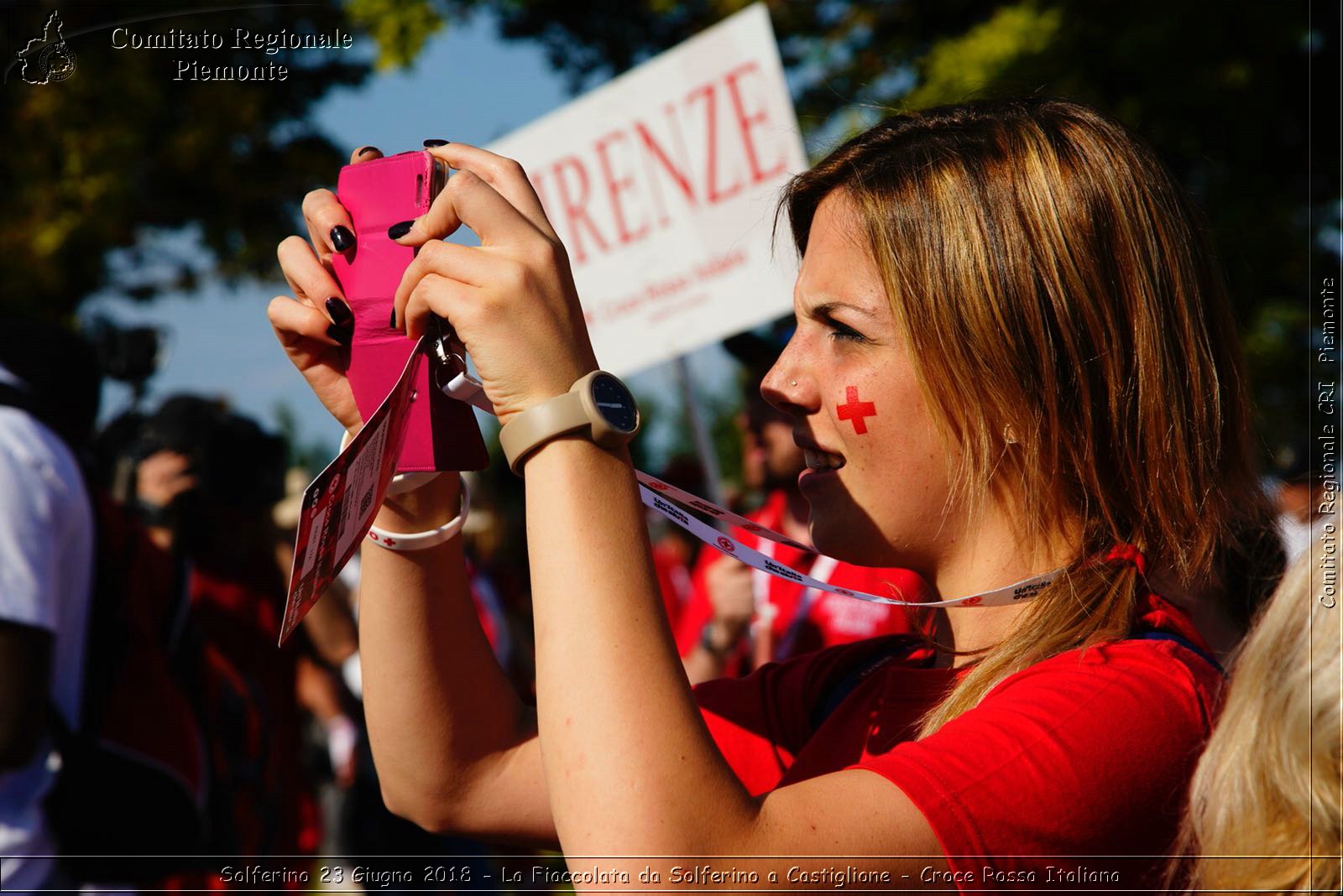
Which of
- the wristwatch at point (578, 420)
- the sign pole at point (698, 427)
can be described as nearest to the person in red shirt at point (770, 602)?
the sign pole at point (698, 427)

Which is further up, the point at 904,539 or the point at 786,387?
the point at 786,387

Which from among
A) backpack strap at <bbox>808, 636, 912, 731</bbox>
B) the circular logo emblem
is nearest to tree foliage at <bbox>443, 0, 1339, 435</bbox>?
the circular logo emblem

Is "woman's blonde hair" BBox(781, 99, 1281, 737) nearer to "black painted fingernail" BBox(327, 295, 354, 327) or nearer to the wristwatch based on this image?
the wristwatch

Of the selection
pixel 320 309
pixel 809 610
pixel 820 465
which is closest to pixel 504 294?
pixel 320 309

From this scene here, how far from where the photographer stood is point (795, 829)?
107cm

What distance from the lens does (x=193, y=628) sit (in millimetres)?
3281

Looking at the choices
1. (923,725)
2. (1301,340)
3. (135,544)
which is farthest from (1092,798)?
(1301,340)

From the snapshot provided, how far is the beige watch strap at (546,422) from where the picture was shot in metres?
1.08

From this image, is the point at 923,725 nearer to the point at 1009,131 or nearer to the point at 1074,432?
the point at 1074,432

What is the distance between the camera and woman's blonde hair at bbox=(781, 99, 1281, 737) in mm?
1373

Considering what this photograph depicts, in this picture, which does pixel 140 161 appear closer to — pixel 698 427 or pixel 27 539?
pixel 698 427

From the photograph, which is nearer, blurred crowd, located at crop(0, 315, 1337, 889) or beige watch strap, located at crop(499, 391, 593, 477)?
beige watch strap, located at crop(499, 391, 593, 477)

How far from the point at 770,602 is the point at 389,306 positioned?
2.85 meters

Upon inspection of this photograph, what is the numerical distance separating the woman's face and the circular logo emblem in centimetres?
137
